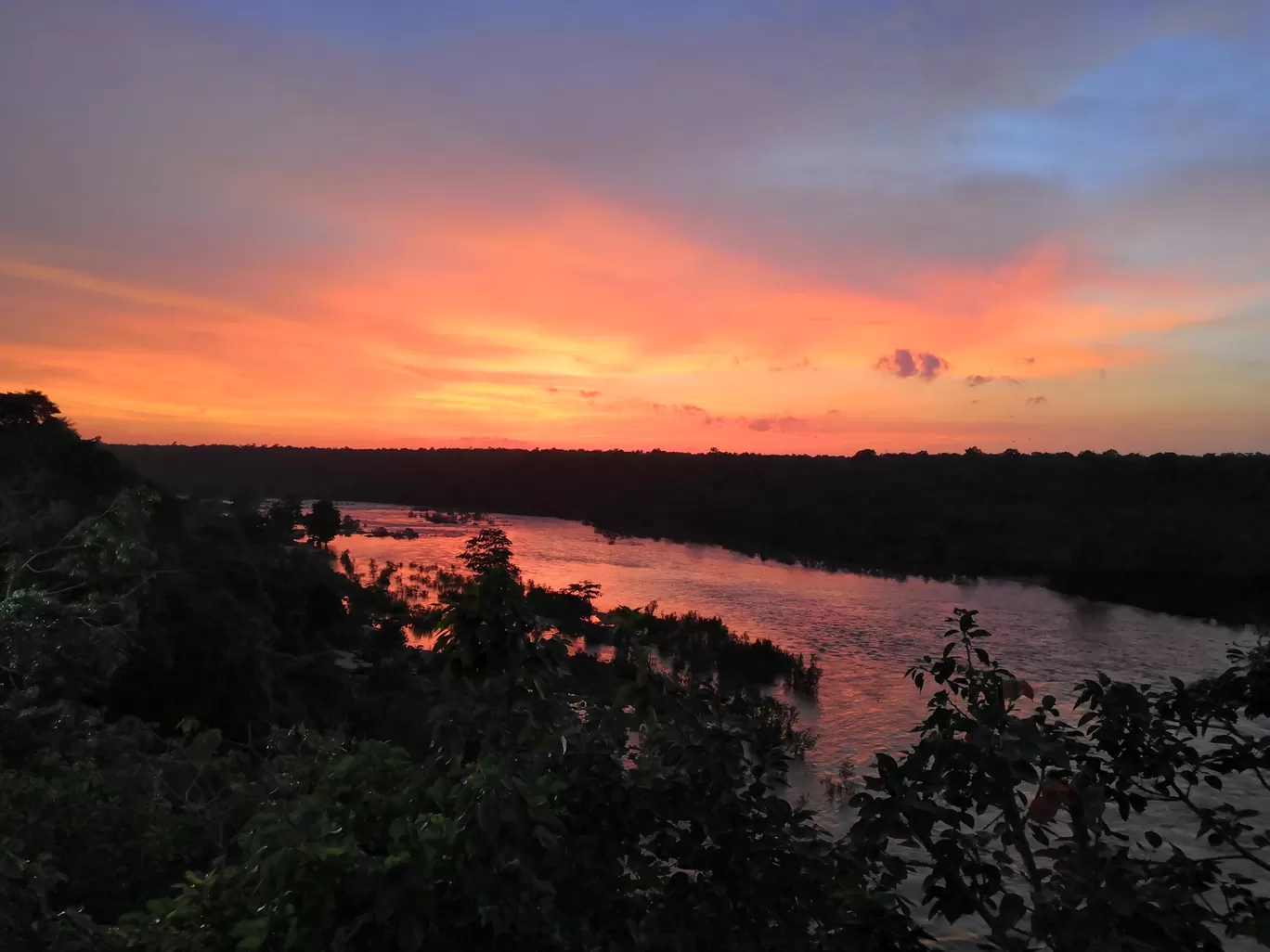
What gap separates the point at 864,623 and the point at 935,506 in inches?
1269

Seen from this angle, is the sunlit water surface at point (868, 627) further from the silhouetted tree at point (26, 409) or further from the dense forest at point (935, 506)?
the silhouetted tree at point (26, 409)

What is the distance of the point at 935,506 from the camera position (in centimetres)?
5425

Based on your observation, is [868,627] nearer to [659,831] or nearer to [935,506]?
[659,831]

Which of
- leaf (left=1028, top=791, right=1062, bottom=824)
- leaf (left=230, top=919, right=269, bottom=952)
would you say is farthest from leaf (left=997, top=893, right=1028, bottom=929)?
leaf (left=230, top=919, right=269, bottom=952)

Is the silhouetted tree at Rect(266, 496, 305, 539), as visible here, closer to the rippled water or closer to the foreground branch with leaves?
the rippled water

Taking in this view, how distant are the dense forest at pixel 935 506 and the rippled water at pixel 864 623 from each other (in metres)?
2.60

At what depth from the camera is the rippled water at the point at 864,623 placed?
1652 centimetres

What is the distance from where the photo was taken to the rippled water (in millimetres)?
16516

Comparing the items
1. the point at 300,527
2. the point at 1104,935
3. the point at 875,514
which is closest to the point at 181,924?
the point at 1104,935

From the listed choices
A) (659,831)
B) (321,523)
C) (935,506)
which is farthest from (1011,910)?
(935,506)

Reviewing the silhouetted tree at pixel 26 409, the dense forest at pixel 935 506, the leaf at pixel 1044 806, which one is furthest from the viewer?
the dense forest at pixel 935 506

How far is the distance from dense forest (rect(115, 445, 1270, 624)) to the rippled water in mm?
2605

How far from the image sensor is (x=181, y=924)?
3.11 m

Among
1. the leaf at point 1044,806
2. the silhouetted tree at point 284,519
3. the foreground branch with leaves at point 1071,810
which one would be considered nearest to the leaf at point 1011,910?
the foreground branch with leaves at point 1071,810
